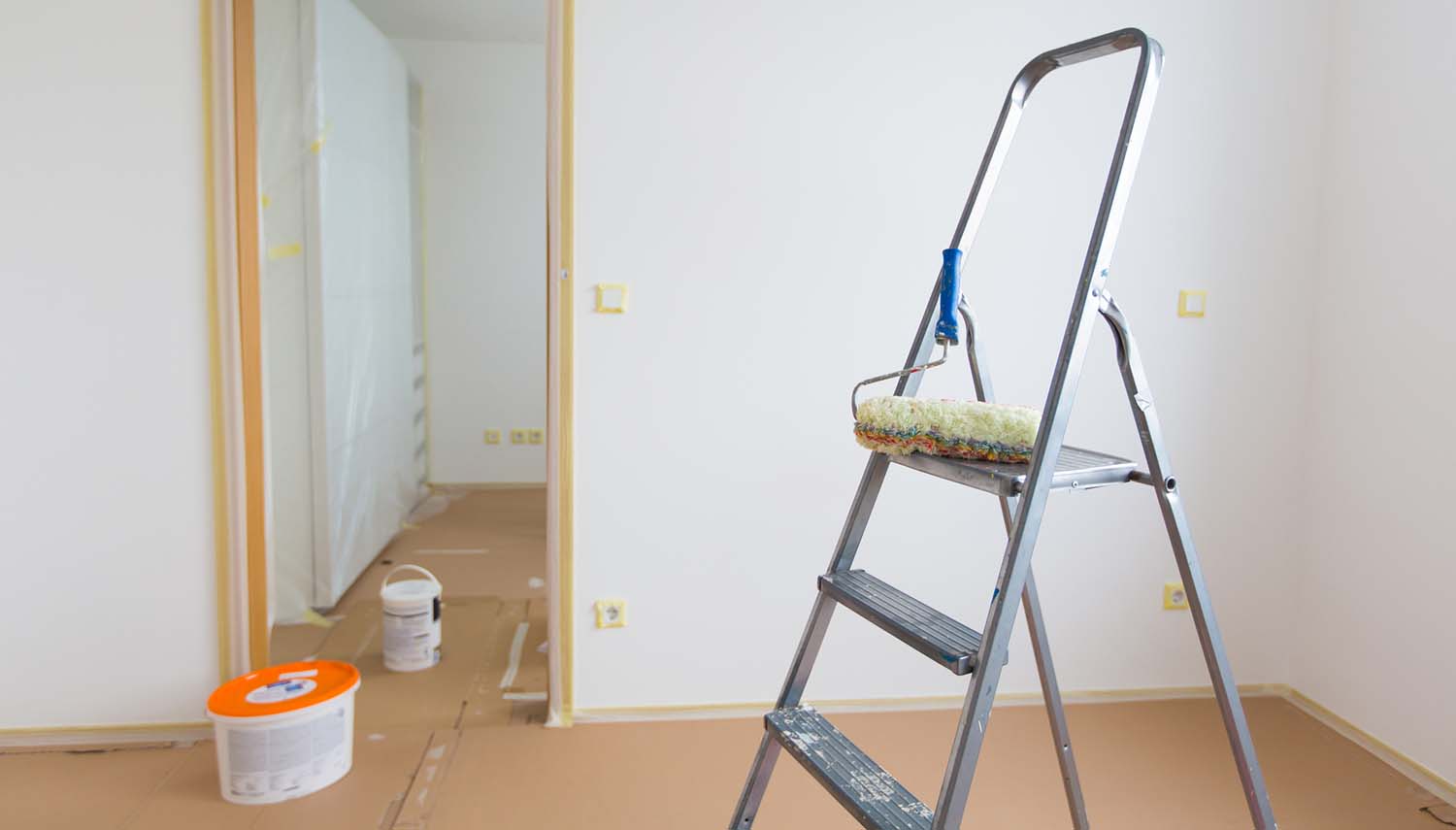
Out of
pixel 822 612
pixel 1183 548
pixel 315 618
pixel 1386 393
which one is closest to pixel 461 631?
pixel 315 618

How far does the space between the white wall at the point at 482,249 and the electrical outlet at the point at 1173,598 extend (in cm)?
369

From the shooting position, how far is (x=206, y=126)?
231 centimetres

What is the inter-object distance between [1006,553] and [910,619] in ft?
0.70

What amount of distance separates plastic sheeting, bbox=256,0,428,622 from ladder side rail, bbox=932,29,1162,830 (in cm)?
199

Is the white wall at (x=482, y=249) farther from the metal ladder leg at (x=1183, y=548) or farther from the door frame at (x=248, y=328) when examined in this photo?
the metal ladder leg at (x=1183, y=548)

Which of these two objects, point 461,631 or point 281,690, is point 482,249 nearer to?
point 461,631

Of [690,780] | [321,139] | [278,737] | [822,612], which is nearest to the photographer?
[822,612]

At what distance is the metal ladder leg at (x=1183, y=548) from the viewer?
4.43 ft

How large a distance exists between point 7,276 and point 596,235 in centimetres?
144

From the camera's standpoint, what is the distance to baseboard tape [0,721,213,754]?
7.71ft

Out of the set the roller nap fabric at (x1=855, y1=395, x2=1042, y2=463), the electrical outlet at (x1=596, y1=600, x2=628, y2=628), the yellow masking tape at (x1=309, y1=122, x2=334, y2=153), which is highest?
the yellow masking tape at (x1=309, y1=122, x2=334, y2=153)

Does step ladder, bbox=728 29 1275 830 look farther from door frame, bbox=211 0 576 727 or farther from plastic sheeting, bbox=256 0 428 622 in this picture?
plastic sheeting, bbox=256 0 428 622

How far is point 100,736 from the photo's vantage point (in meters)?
2.38

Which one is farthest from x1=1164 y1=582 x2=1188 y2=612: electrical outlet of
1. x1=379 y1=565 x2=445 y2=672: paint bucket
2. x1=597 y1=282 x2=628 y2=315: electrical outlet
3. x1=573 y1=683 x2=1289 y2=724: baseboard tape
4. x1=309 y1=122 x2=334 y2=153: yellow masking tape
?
x1=309 y1=122 x2=334 y2=153: yellow masking tape
